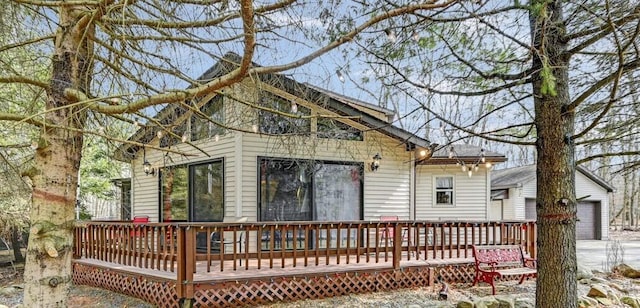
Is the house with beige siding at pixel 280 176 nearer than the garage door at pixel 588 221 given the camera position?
Yes

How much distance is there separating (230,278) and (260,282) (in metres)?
0.46

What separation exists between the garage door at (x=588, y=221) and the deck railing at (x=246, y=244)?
1349 centimetres

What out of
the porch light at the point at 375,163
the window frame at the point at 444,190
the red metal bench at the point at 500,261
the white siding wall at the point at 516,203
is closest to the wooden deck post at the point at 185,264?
the red metal bench at the point at 500,261

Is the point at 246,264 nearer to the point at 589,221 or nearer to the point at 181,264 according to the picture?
the point at 181,264

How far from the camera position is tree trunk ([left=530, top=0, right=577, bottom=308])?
13.8 feet

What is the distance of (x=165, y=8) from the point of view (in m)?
3.17

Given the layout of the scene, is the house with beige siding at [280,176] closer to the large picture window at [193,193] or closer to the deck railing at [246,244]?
the large picture window at [193,193]

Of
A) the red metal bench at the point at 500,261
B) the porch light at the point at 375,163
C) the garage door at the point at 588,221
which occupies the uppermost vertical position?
the porch light at the point at 375,163

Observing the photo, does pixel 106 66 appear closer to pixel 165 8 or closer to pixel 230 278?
pixel 165 8

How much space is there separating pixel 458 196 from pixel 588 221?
10.0 m

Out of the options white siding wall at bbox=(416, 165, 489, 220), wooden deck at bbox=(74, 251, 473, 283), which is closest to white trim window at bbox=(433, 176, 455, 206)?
white siding wall at bbox=(416, 165, 489, 220)

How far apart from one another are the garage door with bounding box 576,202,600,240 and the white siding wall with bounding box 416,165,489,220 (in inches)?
349

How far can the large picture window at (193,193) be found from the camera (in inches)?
353

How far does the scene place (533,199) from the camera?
737 inches
